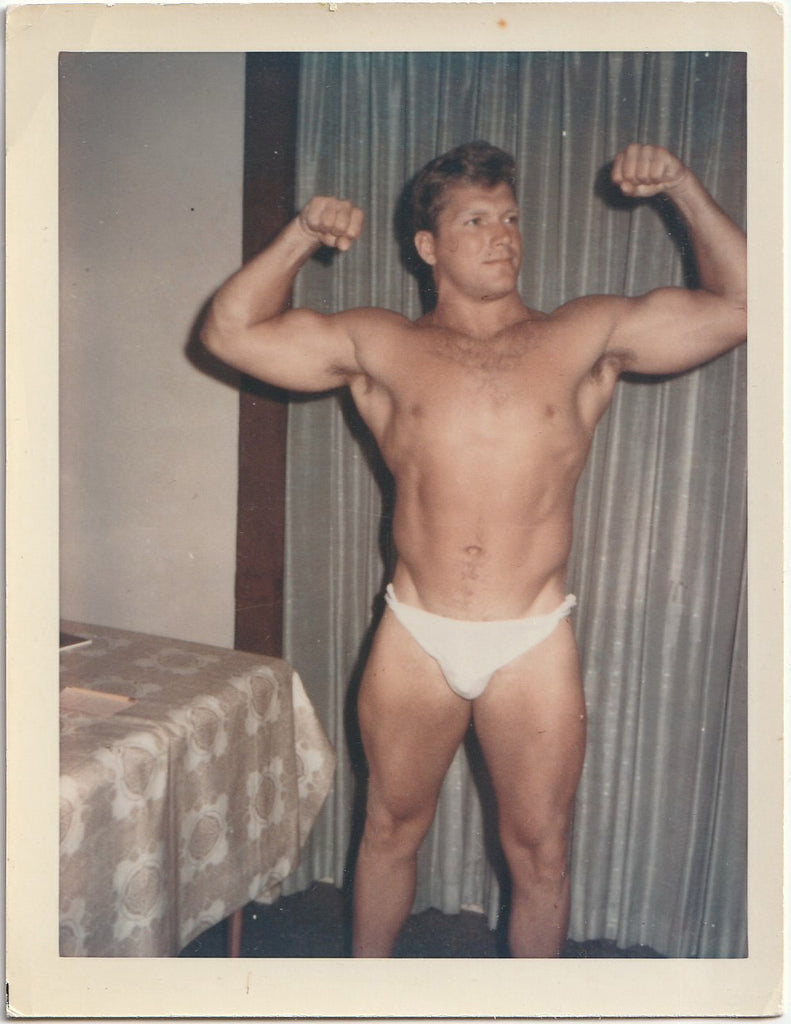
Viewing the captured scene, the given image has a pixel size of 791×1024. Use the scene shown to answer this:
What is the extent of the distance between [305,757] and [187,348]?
2.86 feet

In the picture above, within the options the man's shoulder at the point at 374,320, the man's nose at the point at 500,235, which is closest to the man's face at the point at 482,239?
the man's nose at the point at 500,235

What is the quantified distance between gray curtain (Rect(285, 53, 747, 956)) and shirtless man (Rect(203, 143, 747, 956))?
21cm

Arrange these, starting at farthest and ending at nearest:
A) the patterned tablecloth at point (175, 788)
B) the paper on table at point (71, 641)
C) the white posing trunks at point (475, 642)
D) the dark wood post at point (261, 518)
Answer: the dark wood post at point (261, 518) → the paper on table at point (71, 641) → the white posing trunks at point (475, 642) → the patterned tablecloth at point (175, 788)

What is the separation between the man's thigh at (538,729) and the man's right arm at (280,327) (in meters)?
0.57

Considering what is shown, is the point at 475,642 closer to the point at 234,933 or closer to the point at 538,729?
the point at 538,729

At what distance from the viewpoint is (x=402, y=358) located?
139 cm

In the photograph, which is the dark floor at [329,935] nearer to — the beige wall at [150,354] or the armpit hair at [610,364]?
the beige wall at [150,354]

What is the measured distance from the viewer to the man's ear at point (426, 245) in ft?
4.66

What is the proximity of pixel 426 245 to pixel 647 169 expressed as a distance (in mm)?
366

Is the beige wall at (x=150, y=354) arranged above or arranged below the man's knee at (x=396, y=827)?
above

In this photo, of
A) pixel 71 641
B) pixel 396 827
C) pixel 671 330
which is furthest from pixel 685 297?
pixel 71 641

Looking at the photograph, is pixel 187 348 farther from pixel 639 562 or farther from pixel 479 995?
pixel 479 995

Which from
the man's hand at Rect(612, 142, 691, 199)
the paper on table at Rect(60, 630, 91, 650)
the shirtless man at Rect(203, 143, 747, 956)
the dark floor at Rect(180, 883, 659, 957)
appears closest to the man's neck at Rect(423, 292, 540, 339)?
the shirtless man at Rect(203, 143, 747, 956)

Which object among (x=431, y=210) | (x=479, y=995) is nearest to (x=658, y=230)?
(x=431, y=210)
